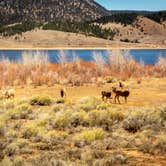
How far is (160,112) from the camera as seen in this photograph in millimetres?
15578

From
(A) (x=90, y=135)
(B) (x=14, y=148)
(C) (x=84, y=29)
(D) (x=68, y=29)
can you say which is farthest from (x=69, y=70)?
(C) (x=84, y=29)

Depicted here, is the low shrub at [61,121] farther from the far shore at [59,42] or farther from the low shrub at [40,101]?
the far shore at [59,42]

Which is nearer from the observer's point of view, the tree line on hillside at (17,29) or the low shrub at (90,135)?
the low shrub at (90,135)

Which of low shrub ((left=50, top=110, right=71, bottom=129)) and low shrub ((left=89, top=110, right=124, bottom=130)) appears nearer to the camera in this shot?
low shrub ((left=50, top=110, right=71, bottom=129))

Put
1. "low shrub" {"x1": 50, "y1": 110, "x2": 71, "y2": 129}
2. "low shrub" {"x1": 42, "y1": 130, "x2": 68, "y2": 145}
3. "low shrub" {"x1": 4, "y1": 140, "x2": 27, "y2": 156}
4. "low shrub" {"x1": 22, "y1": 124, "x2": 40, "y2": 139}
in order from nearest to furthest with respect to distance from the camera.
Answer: "low shrub" {"x1": 4, "y1": 140, "x2": 27, "y2": 156}
"low shrub" {"x1": 42, "y1": 130, "x2": 68, "y2": 145}
"low shrub" {"x1": 22, "y1": 124, "x2": 40, "y2": 139}
"low shrub" {"x1": 50, "y1": 110, "x2": 71, "y2": 129}

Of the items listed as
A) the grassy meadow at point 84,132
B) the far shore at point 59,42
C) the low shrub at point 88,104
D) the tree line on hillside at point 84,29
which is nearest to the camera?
the grassy meadow at point 84,132

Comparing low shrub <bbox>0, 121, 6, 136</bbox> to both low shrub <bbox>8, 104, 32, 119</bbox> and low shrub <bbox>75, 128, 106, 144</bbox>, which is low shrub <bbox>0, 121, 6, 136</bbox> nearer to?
low shrub <bbox>8, 104, 32, 119</bbox>

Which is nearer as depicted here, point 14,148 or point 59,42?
point 14,148

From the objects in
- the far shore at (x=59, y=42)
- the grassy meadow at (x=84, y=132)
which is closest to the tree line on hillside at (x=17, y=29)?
the far shore at (x=59, y=42)

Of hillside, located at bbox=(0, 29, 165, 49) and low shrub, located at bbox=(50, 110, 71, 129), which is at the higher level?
low shrub, located at bbox=(50, 110, 71, 129)

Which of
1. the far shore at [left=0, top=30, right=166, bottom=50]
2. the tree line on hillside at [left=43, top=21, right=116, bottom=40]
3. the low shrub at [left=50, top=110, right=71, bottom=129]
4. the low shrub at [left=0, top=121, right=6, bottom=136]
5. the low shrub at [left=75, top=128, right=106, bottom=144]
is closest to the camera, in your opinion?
the low shrub at [left=75, top=128, right=106, bottom=144]

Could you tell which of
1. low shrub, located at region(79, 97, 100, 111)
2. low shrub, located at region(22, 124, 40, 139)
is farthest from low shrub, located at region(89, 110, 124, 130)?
low shrub, located at region(22, 124, 40, 139)

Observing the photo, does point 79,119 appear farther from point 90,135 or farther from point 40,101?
point 40,101

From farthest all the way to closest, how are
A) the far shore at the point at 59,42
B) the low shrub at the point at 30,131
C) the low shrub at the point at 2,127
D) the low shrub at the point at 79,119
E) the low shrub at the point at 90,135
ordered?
the far shore at the point at 59,42, the low shrub at the point at 79,119, the low shrub at the point at 2,127, the low shrub at the point at 30,131, the low shrub at the point at 90,135
